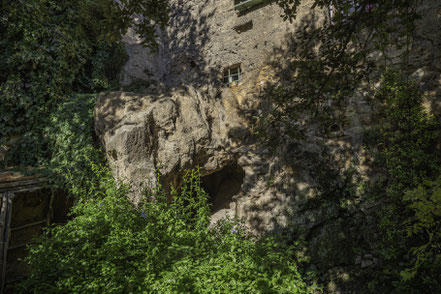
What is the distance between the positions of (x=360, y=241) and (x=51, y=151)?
667cm

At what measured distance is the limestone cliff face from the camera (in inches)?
169

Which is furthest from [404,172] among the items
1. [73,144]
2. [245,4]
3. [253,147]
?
[73,144]

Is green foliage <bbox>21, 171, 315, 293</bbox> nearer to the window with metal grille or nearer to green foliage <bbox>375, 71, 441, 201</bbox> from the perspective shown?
green foliage <bbox>375, 71, 441, 201</bbox>

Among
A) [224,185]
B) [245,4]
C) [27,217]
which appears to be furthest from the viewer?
[224,185]

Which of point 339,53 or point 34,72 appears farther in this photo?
point 34,72

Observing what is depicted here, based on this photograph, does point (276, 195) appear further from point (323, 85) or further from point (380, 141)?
point (323, 85)

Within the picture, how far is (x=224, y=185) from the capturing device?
25.0 feet

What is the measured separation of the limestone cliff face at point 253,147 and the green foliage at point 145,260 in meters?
1.50

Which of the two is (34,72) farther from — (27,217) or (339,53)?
(339,53)

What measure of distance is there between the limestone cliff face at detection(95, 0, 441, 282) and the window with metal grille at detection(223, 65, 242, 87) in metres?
0.17

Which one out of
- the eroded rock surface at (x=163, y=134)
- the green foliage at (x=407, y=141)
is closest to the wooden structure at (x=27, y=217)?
the eroded rock surface at (x=163, y=134)

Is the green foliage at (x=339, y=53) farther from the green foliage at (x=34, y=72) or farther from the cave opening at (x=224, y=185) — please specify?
the green foliage at (x=34, y=72)

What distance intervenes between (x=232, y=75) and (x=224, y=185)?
3.48 metres

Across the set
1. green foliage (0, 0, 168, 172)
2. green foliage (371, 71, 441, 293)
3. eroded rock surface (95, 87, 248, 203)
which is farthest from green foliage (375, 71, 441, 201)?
green foliage (0, 0, 168, 172)
